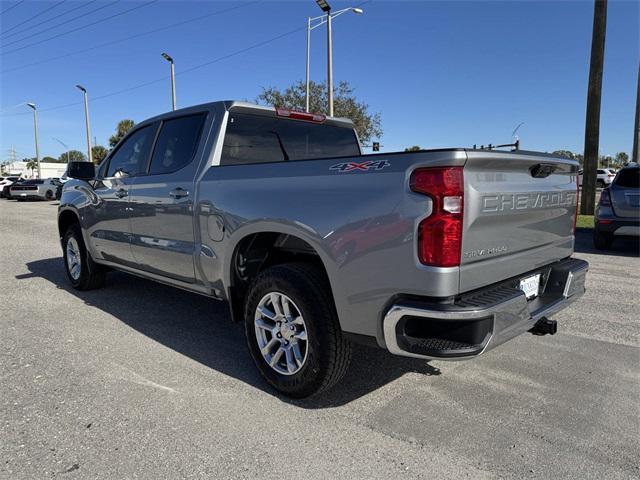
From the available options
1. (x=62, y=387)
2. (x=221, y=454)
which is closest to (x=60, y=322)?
(x=62, y=387)

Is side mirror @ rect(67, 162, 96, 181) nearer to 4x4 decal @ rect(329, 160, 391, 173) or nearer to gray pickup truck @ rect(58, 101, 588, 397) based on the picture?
gray pickup truck @ rect(58, 101, 588, 397)

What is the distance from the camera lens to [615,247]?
9.34m

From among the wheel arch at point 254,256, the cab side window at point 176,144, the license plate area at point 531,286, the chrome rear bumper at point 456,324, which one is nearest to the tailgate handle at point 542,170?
the license plate area at point 531,286

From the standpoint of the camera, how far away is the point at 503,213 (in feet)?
8.75

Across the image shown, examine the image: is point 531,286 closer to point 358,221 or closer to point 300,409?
point 358,221

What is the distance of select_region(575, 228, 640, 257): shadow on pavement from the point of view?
8.55 meters

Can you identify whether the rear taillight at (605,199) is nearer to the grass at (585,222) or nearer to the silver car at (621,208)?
the silver car at (621,208)

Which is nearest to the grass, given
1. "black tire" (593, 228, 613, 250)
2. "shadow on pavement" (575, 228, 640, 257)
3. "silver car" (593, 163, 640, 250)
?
"shadow on pavement" (575, 228, 640, 257)

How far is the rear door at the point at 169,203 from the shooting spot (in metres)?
3.89

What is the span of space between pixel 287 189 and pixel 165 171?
66.5 inches

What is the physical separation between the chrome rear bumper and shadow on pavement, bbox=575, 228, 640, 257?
690cm

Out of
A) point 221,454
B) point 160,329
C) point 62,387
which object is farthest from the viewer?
point 160,329

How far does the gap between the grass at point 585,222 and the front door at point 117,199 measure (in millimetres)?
10962

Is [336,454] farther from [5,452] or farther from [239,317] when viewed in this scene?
[5,452]
